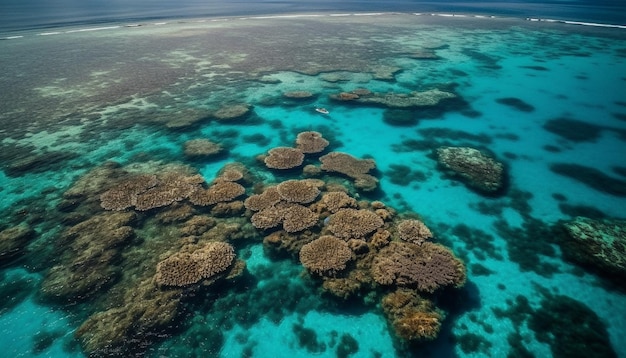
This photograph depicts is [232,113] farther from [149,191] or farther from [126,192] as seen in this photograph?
[126,192]

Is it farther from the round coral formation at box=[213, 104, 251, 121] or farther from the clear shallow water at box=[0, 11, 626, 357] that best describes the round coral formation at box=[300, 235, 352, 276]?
the round coral formation at box=[213, 104, 251, 121]

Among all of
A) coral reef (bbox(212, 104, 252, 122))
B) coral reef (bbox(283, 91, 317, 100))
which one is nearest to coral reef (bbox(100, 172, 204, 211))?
coral reef (bbox(212, 104, 252, 122))

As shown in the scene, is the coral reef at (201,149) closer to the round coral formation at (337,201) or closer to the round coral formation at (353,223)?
the round coral formation at (337,201)

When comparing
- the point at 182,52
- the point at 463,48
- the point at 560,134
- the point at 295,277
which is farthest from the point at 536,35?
the point at 295,277

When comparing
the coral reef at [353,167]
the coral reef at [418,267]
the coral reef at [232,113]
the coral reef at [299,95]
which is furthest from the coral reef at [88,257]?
the coral reef at [299,95]

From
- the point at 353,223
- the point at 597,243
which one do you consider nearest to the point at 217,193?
the point at 353,223

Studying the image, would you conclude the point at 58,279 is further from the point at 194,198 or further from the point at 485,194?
the point at 485,194
